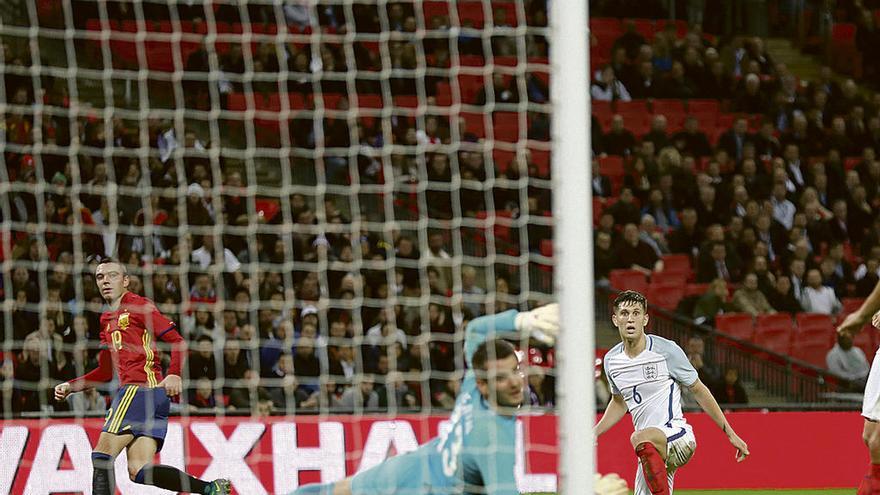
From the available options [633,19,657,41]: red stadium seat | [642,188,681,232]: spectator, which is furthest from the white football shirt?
[633,19,657,41]: red stadium seat

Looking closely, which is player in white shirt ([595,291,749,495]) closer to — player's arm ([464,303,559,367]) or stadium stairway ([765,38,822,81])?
player's arm ([464,303,559,367])

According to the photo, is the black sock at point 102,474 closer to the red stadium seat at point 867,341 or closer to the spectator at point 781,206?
the red stadium seat at point 867,341

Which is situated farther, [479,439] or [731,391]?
[731,391]

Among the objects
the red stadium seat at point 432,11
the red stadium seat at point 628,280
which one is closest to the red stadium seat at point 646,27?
the red stadium seat at point 432,11

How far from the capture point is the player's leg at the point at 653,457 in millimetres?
6613

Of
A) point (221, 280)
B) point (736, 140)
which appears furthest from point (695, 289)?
point (221, 280)

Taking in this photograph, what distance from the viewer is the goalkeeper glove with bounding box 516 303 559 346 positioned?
4.69 meters

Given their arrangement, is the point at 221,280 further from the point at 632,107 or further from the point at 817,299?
the point at 632,107

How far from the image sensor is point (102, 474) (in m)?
7.53

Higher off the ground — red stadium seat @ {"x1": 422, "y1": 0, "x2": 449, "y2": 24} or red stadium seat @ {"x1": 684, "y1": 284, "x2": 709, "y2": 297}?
red stadium seat @ {"x1": 422, "y1": 0, "x2": 449, "y2": 24}

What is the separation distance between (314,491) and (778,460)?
19.9 ft

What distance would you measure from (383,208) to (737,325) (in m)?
3.44

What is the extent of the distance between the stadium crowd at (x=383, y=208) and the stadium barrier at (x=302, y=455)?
0.94 ft

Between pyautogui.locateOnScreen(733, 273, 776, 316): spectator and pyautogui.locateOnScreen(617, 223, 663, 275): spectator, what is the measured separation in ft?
2.57
